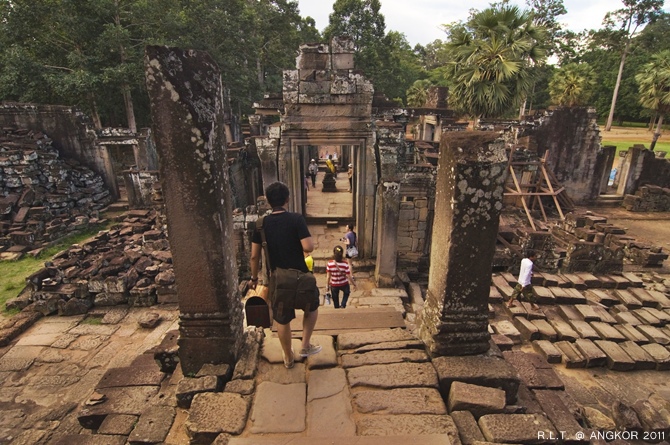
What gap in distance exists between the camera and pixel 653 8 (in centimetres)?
3234

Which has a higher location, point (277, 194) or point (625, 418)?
point (277, 194)

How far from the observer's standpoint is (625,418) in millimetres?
4473

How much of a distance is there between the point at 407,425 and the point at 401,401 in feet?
0.80

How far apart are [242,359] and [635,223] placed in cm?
1835

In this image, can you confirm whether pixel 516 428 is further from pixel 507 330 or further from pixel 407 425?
pixel 507 330

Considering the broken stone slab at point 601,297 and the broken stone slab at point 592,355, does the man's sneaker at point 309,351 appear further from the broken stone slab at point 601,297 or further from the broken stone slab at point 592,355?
the broken stone slab at point 601,297

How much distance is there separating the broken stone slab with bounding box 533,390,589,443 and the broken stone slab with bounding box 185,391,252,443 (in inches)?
110

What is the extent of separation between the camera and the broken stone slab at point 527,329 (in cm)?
688

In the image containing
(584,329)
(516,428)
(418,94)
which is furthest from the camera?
(418,94)

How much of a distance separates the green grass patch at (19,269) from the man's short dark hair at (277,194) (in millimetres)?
8353

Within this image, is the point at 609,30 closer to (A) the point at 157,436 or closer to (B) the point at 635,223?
(B) the point at 635,223

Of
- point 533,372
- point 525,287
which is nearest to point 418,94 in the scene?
point 525,287

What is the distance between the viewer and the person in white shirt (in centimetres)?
777

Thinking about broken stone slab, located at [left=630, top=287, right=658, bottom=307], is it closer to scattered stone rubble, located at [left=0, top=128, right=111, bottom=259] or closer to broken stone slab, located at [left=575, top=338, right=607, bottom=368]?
broken stone slab, located at [left=575, top=338, right=607, bottom=368]
